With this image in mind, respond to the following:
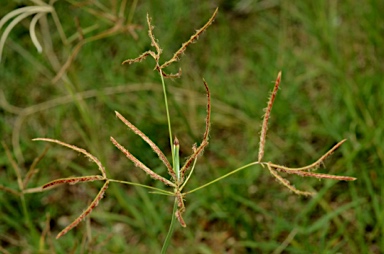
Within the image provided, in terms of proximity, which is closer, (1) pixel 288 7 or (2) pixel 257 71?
(2) pixel 257 71

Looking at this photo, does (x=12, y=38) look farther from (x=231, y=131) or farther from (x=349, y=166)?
(x=349, y=166)

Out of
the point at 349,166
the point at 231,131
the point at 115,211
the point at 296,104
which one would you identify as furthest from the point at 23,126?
the point at 349,166

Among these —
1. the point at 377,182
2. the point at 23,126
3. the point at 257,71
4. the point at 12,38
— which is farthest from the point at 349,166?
the point at 12,38

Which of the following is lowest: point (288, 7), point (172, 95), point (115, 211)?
point (115, 211)

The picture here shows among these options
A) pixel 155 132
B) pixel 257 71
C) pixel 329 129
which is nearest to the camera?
pixel 329 129

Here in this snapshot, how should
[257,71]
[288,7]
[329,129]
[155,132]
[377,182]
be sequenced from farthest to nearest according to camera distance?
[288,7] → [257,71] → [155,132] → [329,129] → [377,182]

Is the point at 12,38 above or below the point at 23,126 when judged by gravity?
above

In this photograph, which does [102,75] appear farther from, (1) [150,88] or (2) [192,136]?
(2) [192,136]
